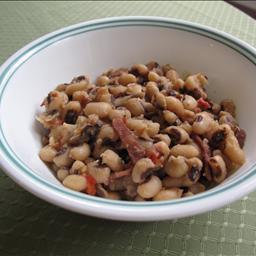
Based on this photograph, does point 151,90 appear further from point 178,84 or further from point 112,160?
point 112,160

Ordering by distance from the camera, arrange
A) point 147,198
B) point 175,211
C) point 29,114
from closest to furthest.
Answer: point 175,211 < point 147,198 < point 29,114

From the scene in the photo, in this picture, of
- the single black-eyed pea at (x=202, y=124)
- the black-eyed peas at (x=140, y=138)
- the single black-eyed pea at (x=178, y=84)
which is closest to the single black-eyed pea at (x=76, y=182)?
the black-eyed peas at (x=140, y=138)

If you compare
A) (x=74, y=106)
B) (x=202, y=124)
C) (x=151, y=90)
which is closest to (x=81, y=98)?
(x=74, y=106)

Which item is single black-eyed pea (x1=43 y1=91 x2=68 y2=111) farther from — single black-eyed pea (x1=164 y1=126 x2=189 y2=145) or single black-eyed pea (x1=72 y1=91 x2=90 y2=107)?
single black-eyed pea (x1=164 y1=126 x2=189 y2=145)

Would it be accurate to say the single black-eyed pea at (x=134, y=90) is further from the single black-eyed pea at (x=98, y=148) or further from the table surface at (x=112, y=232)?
the table surface at (x=112, y=232)

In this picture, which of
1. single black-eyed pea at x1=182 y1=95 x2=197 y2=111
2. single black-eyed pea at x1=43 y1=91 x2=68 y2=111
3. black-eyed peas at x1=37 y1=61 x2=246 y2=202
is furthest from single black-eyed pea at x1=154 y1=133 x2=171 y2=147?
single black-eyed pea at x1=43 y1=91 x2=68 y2=111

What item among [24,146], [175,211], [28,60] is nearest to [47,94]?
[28,60]

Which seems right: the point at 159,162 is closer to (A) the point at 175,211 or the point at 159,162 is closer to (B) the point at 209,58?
(A) the point at 175,211
